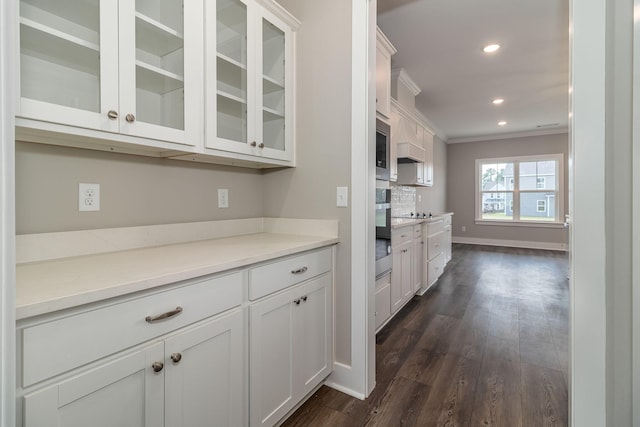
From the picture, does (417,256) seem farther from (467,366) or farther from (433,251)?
(467,366)

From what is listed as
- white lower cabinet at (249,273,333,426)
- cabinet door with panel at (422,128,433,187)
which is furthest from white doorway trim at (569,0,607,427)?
cabinet door with panel at (422,128,433,187)

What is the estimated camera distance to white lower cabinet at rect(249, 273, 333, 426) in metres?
1.28

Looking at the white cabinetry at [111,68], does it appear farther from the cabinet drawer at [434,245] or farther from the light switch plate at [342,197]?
the cabinet drawer at [434,245]

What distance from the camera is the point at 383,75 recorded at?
2.70 metres

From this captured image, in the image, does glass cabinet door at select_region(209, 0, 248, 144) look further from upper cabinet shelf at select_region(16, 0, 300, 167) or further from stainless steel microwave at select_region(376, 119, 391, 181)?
stainless steel microwave at select_region(376, 119, 391, 181)

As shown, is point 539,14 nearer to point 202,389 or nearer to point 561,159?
point 202,389

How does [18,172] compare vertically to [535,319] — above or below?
above

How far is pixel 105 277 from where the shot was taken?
896mm

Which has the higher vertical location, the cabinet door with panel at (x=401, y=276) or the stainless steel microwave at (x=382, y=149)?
the stainless steel microwave at (x=382, y=149)

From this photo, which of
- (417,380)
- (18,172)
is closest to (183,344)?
Result: (18,172)

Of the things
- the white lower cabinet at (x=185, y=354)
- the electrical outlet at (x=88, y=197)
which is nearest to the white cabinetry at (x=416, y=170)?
the white lower cabinet at (x=185, y=354)

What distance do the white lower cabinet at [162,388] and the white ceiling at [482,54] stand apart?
8.76ft

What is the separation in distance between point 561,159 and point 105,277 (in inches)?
329

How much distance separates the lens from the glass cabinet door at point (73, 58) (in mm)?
998
